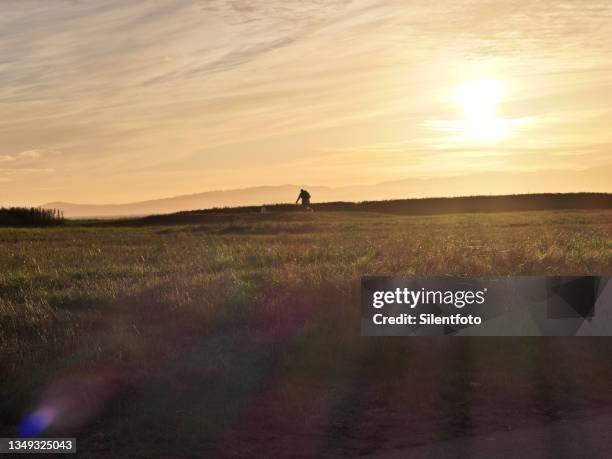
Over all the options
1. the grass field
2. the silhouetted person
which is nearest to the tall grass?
the silhouetted person

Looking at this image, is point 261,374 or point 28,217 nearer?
point 261,374

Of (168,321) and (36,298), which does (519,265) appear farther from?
(36,298)

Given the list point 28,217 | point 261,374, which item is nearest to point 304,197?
point 28,217

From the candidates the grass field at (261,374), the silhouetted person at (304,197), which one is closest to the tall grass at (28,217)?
the silhouetted person at (304,197)

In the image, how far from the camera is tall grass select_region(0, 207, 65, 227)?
61.3 meters

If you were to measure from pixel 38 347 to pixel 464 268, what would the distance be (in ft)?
24.9

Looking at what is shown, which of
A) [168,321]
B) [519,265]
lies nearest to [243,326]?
[168,321]

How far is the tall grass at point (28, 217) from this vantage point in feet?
201

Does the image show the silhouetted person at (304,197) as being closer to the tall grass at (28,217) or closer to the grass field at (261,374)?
the tall grass at (28,217)

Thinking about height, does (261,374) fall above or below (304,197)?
below

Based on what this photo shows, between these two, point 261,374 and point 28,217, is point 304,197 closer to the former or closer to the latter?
point 28,217

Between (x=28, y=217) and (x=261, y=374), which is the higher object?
(x=28, y=217)

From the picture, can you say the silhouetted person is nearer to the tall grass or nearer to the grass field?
the tall grass

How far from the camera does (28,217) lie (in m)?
62.7
